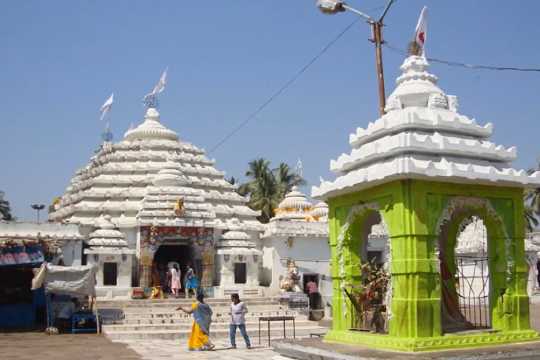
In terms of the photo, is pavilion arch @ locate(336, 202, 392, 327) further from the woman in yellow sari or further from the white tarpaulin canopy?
the white tarpaulin canopy

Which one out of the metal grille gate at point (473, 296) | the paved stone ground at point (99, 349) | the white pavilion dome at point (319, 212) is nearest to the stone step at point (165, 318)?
the paved stone ground at point (99, 349)

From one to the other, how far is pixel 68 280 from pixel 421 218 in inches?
543

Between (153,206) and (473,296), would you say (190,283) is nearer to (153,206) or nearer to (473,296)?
(153,206)

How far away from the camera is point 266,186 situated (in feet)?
175

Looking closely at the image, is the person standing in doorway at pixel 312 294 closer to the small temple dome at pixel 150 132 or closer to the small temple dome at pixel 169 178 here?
the small temple dome at pixel 169 178

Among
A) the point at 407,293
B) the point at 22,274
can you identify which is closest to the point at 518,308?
the point at 407,293

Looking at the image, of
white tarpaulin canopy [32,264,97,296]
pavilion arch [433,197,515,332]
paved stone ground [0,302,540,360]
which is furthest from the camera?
white tarpaulin canopy [32,264,97,296]

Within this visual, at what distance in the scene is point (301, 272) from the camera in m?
28.5

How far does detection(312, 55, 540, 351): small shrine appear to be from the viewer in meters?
9.68

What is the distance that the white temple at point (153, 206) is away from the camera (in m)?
27.9

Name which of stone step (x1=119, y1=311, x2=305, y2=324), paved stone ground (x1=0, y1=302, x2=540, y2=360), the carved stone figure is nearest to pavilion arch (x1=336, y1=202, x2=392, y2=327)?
paved stone ground (x1=0, y1=302, x2=540, y2=360)

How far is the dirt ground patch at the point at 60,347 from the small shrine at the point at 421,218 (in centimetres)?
573

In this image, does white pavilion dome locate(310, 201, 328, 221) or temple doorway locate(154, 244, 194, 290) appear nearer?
temple doorway locate(154, 244, 194, 290)

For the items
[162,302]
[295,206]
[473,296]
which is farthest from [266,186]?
[473,296]
